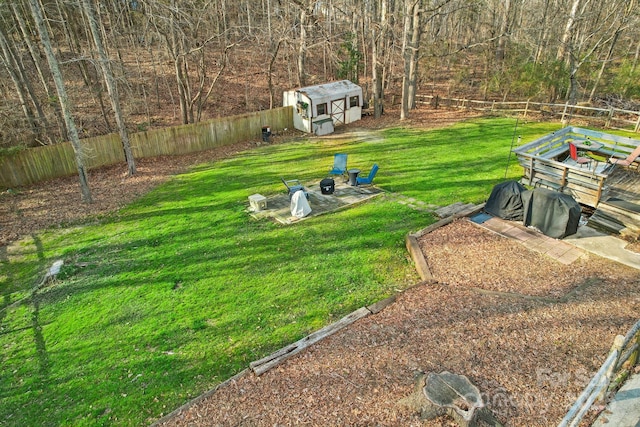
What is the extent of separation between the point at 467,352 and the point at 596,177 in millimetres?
6372

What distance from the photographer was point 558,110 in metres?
22.5

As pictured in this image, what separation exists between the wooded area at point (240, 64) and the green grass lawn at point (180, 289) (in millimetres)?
5079

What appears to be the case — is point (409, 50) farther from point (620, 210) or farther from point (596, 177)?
point (620, 210)

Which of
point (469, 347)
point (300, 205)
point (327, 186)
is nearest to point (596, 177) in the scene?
point (469, 347)

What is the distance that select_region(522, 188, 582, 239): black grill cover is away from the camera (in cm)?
889

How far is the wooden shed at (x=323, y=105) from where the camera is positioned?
71.4ft

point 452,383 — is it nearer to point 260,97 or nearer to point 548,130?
point 548,130

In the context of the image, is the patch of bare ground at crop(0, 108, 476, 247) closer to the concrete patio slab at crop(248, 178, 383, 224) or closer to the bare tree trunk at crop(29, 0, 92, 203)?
the bare tree trunk at crop(29, 0, 92, 203)

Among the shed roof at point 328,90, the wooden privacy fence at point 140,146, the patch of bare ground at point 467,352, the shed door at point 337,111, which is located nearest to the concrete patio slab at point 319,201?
the patch of bare ground at point 467,352

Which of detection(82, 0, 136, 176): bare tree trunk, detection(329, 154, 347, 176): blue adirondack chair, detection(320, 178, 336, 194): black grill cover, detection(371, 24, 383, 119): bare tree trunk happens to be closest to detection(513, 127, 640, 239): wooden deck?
detection(320, 178, 336, 194): black grill cover

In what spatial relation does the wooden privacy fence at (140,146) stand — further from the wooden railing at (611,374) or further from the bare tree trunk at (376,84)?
the wooden railing at (611,374)

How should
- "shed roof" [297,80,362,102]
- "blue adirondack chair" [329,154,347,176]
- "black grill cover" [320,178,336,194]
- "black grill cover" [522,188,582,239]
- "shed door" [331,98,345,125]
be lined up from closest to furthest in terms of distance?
1. "black grill cover" [522,188,582,239]
2. "black grill cover" [320,178,336,194]
3. "blue adirondack chair" [329,154,347,176]
4. "shed roof" [297,80,362,102]
5. "shed door" [331,98,345,125]

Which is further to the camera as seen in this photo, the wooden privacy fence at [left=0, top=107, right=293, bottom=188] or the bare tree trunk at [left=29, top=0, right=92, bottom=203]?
the wooden privacy fence at [left=0, top=107, right=293, bottom=188]

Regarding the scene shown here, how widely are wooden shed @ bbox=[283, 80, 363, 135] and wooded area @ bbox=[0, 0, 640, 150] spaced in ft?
4.86
